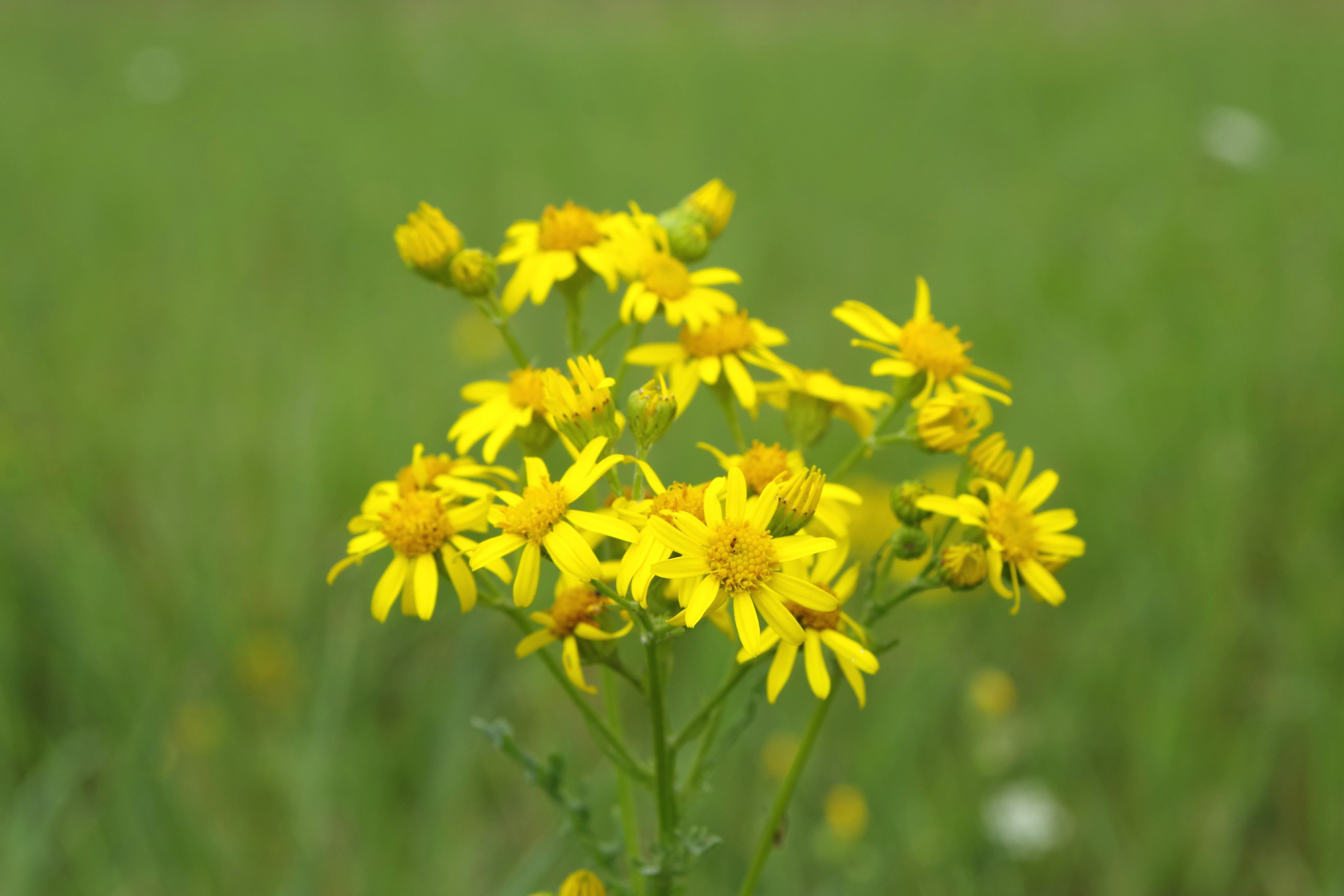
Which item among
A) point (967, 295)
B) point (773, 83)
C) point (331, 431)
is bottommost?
point (967, 295)

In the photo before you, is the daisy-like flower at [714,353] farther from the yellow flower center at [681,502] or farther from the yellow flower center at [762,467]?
the yellow flower center at [681,502]

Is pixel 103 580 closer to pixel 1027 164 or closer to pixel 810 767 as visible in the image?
pixel 810 767

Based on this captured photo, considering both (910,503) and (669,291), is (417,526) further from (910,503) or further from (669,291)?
(910,503)

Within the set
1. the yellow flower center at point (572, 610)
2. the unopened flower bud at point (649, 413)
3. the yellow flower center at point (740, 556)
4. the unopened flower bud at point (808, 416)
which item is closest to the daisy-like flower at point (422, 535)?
the yellow flower center at point (572, 610)

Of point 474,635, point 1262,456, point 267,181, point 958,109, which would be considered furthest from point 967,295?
point 267,181

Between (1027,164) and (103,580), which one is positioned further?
(1027,164)

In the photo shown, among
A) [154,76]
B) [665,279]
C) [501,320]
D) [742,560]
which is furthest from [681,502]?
[154,76]

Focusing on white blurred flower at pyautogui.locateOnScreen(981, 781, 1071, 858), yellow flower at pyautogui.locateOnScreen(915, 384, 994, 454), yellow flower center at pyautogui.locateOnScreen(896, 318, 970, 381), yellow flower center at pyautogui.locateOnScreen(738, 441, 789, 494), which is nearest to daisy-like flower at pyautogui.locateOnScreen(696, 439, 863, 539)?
yellow flower center at pyautogui.locateOnScreen(738, 441, 789, 494)

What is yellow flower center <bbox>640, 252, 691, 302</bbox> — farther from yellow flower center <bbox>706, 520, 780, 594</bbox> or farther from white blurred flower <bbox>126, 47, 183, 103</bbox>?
white blurred flower <bbox>126, 47, 183, 103</bbox>
